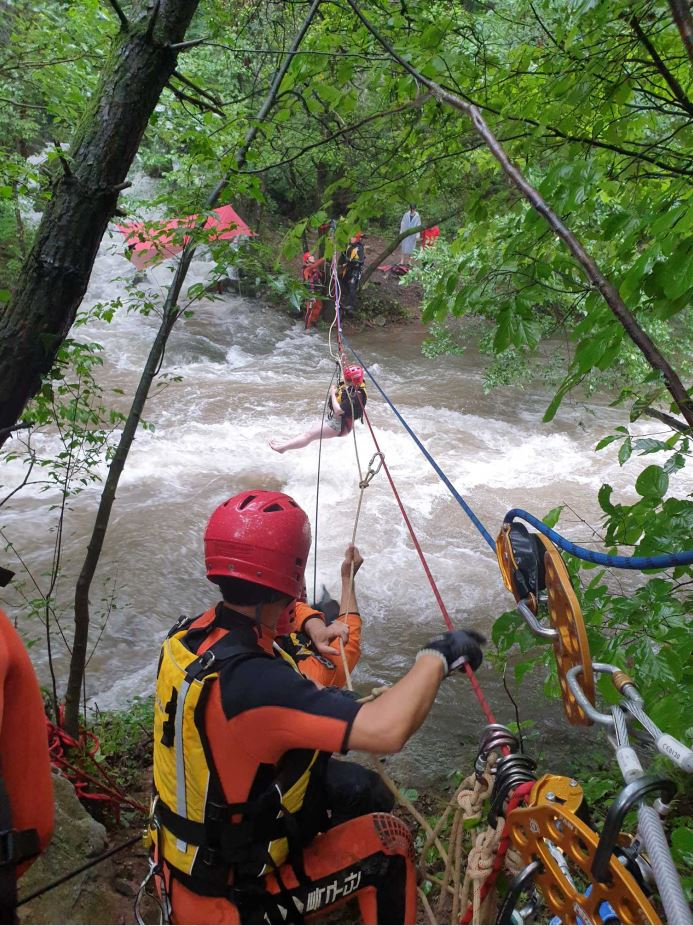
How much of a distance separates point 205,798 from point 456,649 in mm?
756

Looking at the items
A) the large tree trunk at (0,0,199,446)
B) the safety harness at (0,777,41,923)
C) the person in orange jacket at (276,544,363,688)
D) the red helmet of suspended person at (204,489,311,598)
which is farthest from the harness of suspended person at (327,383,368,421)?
the safety harness at (0,777,41,923)

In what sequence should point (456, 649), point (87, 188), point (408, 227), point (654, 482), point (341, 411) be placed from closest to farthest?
1. point (456, 649)
2. point (654, 482)
3. point (87, 188)
4. point (341, 411)
5. point (408, 227)

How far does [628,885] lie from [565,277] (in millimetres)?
1566

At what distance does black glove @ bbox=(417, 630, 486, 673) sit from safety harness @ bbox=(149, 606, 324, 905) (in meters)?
0.44

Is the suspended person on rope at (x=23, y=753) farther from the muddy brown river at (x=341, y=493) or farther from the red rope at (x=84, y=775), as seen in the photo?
the muddy brown river at (x=341, y=493)

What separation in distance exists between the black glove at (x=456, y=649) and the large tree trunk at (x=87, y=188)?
1.56 meters

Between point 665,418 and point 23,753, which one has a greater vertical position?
point 665,418

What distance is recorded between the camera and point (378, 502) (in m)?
8.27

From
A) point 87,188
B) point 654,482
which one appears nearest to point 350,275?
point 87,188

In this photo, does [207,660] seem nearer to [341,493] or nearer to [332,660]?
[332,660]

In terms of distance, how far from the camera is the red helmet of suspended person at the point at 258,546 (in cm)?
180

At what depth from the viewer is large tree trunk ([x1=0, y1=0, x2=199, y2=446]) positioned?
2064 millimetres

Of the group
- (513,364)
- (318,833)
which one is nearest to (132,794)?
(318,833)

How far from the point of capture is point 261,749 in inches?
61.9
